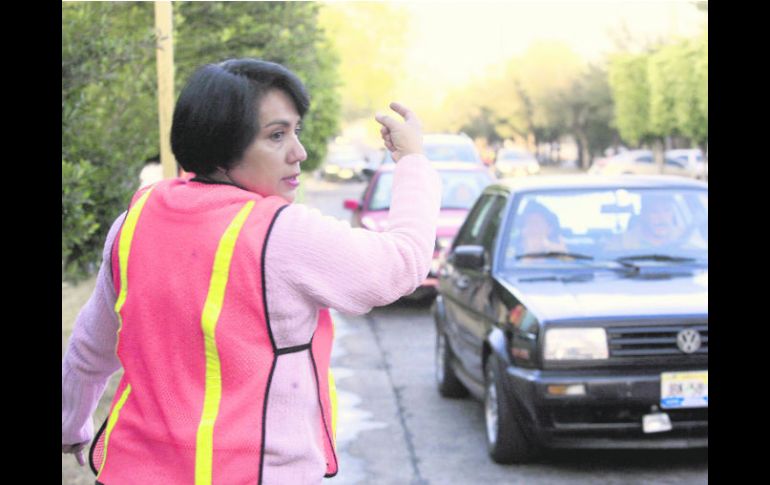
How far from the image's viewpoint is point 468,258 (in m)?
7.32

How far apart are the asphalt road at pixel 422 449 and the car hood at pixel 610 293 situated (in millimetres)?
913

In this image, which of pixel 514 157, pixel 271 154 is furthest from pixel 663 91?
pixel 271 154

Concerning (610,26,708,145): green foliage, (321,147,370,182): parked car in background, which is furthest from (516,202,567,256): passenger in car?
(321,147,370,182): parked car in background

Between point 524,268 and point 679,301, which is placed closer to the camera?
point 679,301

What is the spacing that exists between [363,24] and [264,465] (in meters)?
64.8

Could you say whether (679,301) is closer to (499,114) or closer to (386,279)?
(386,279)

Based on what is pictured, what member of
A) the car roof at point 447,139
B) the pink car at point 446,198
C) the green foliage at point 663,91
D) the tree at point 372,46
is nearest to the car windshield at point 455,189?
the pink car at point 446,198

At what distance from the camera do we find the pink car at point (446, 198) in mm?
13820

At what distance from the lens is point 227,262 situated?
2.17 m

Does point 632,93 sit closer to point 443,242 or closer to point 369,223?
point 369,223

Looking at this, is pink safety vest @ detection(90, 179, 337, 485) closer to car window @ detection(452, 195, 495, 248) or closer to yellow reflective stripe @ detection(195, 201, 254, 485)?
yellow reflective stripe @ detection(195, 201, 254, 485)

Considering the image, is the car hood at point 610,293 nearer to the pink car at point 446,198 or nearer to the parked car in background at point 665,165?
the pink car at point 446,198

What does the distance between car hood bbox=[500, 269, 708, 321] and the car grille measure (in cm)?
8
